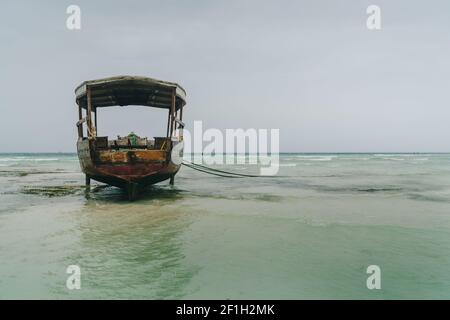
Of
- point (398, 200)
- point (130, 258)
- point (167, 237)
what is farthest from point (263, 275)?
point (398, 200)

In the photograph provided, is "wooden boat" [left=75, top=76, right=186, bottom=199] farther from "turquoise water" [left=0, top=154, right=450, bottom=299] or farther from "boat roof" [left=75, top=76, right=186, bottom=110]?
"turquoise water" [left=0, top=154, right=450, bottom=299]

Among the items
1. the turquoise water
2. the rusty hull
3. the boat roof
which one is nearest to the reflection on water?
the turquoise water

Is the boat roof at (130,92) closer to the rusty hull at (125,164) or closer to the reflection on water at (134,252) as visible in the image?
the rusty hull at (125,164)

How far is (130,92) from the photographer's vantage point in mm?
11453

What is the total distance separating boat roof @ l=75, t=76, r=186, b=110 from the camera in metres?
9.37

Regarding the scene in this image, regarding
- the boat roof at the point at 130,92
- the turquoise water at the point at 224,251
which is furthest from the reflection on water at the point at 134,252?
the boat roof at the point at 130,92

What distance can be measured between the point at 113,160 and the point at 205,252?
5332 mm

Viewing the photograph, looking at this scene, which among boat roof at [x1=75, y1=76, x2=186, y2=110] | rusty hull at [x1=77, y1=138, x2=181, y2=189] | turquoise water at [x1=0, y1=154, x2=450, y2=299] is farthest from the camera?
boat roof at [x1=75, y1=76, x2=186, y2=110]

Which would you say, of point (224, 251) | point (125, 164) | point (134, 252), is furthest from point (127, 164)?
point (224, 251)

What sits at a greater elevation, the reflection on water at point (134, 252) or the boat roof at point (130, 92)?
the boat roof at point (130, 92)

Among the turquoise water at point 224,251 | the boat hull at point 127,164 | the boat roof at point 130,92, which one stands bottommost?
the turquoise water at point 224,251

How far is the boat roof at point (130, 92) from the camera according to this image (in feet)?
30.7

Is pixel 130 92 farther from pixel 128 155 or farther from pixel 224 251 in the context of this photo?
pixel 224 251
